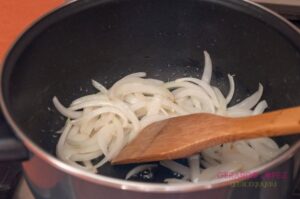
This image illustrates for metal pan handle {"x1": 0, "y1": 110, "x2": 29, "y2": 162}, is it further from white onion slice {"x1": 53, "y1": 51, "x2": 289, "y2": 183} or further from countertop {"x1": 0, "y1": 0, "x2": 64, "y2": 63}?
countertop {"x1": 0, "y1": 0, "x2": 64, "y2": 63}

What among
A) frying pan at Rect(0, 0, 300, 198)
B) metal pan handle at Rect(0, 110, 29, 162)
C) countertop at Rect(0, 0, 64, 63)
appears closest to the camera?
metal pan handle at Rect(0, 110, 29, 162)

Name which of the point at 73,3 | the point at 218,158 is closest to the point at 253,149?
the point at 218,158

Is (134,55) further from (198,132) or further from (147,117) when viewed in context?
(198,132)

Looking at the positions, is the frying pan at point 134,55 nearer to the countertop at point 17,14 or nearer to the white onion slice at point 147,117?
the white onion slice at point 147,117

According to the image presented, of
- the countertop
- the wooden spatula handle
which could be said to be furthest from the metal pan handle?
the countertop

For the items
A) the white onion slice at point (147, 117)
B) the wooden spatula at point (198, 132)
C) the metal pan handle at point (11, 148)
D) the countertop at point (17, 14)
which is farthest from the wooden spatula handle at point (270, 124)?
the countertop at point (17, 14)

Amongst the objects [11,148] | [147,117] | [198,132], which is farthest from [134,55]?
[11,148]

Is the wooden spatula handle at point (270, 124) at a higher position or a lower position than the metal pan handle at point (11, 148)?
higher
